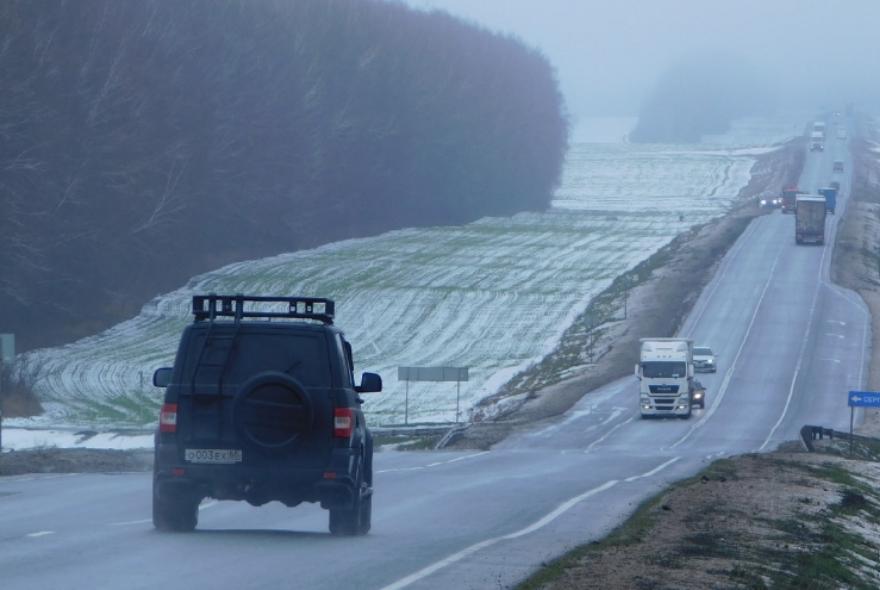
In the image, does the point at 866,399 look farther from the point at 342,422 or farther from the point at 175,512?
the point at 175,512

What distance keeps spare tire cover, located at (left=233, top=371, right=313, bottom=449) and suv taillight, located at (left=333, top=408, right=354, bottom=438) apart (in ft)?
0.86

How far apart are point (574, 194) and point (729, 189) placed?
15965 millimetres

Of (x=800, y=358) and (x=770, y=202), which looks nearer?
(x=800, y=358)

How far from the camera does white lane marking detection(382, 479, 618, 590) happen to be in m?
12.5

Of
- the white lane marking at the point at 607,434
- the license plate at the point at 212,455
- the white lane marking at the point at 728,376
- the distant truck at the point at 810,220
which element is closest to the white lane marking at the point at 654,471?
the white lane marking at the point at 607,434

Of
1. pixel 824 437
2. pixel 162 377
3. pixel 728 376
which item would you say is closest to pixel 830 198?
pixel 728 376

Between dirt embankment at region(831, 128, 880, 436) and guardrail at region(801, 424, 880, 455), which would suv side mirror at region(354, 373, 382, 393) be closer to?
guardrail at region(801, 424, 880, 455)

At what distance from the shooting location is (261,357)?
14531 millimetres

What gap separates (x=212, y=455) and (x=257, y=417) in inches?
24.8

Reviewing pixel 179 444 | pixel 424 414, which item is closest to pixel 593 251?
pixel 424 414

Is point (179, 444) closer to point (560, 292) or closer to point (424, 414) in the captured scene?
point (424, 414)

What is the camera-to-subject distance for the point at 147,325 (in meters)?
74.1

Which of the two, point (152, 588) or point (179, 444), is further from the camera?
point (179, 444)

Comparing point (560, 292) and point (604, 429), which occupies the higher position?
point (560, 292)
